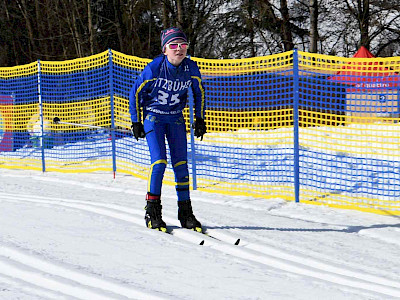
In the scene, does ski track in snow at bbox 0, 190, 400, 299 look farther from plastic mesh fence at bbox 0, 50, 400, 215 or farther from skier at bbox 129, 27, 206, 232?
plastic mesh fence at bbox 0, 50, 400, 215

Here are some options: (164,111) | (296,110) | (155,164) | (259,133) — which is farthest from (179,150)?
(259,133)

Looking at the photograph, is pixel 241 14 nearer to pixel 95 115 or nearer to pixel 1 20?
pixel 1 20

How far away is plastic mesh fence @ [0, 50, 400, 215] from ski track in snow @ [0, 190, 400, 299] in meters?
2.51

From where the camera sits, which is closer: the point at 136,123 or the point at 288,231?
the point at 136,123

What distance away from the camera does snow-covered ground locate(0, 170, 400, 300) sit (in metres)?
4.46

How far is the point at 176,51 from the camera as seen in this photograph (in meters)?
6.05

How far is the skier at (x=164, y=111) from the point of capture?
6.10 meters

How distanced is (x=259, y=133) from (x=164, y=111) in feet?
14.0

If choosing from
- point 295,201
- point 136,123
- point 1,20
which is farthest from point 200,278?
point 1,20

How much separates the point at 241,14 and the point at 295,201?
18545mm

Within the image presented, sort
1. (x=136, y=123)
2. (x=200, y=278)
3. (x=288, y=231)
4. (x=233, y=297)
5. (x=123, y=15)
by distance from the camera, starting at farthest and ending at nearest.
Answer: (x=123, y=15) < (x=288, y=231) < (x=136, y=123) < (x=200, y=278) < (x=233, y=297)

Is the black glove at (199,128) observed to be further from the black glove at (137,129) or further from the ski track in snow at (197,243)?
the ski track in snow at (197,243)

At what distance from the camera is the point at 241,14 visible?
25.9 metres

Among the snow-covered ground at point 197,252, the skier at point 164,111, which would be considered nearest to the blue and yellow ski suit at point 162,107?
the skier at point 164,111
